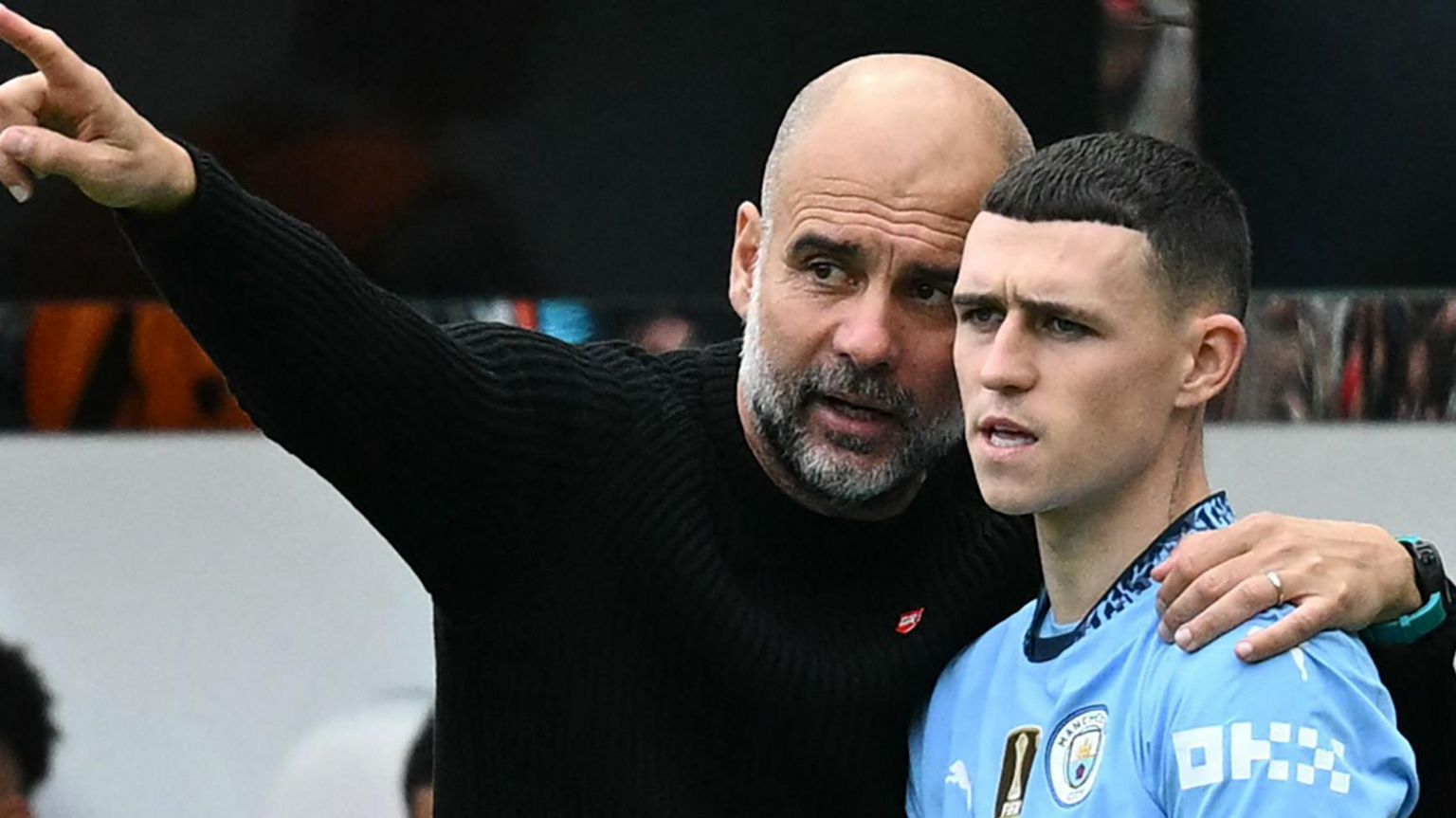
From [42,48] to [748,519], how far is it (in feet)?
3.09

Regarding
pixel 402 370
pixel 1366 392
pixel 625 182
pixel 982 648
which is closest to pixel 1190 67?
pixel 1366 392

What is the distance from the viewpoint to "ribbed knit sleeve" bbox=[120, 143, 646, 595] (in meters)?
2.38

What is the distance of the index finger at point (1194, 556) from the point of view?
2344mm

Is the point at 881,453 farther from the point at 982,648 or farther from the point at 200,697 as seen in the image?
the point at 200,697

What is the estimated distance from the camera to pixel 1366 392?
11.0 ft

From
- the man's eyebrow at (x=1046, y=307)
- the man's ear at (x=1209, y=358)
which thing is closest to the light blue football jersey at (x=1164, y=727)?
the man's ear at (x=1209, y=358)

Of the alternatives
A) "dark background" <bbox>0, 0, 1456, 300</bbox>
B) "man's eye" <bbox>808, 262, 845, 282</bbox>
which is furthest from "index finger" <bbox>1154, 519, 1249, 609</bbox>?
"dark background" <bbox>0, 0, 1456, 300</bbox>

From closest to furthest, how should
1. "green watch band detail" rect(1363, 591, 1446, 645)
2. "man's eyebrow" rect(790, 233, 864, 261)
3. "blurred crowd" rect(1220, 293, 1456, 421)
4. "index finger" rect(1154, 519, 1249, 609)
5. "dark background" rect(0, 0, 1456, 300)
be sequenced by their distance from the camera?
"index finger" rect(1154, 519, 1249, 609), "green watch band detail" rect(1363, 591, 1446, 645), "man's eyebrow" rect(790, 233, 864, 261), "blurred crowd" rect(1220, 293, 1456, 421), "dark background" rect(0, 0, 1456, 300)

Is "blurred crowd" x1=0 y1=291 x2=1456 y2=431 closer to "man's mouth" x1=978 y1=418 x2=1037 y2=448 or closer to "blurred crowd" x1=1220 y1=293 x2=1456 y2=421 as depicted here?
→ "blurred crowd" x1=1220 y1=293 x2=1456 y2=421

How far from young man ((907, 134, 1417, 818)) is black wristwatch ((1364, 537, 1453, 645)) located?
0.71 ft

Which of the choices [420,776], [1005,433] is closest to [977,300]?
[1005,433]

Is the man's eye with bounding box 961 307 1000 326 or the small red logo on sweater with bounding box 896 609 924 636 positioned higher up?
the man's eye with bounding box 961 307 1000 326

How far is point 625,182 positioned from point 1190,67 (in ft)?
2.40

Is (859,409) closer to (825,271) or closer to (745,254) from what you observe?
(825,271)
